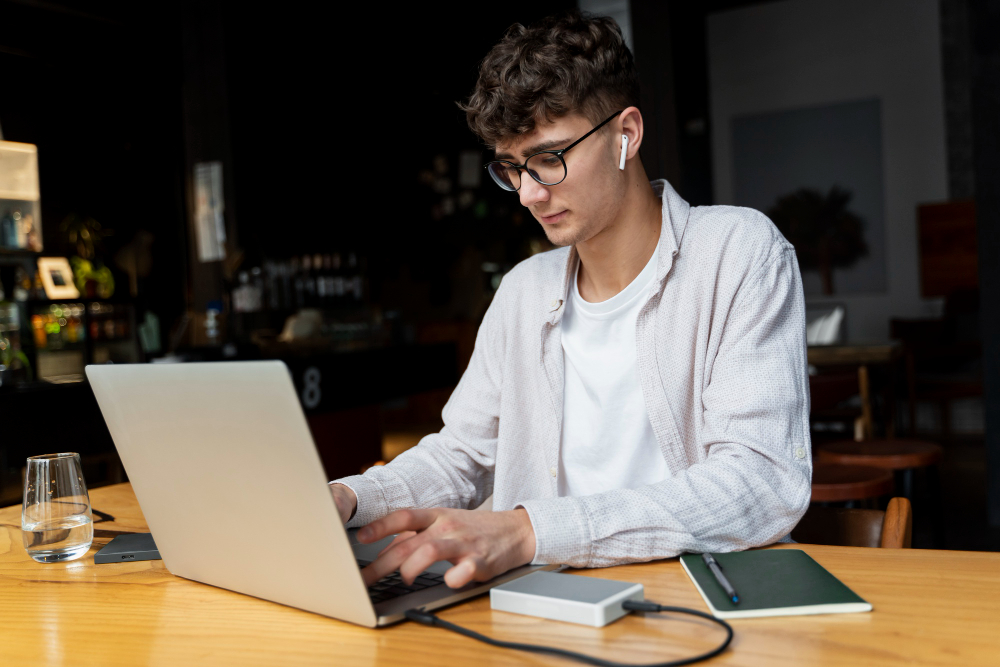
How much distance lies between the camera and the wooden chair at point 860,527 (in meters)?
1.06

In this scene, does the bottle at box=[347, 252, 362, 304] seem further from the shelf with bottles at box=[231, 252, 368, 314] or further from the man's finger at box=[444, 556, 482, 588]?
the man's finger at box=[444, 556, 482, 588]

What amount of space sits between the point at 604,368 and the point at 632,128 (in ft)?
1.25

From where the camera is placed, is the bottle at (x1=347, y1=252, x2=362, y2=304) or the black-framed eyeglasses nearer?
the black-framed eyeglasses

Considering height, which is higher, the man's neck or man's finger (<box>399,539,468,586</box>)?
the man's neck

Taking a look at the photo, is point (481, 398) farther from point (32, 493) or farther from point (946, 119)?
point (946, 119)

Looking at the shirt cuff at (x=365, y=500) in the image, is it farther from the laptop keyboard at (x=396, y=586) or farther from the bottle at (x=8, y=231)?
the bottle at (x=8, y=231)

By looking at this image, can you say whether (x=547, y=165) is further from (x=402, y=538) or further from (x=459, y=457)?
(x=402, y=538)

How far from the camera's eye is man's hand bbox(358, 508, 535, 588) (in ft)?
2.64

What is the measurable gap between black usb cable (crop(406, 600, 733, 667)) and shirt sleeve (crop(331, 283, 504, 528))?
13.9 inches

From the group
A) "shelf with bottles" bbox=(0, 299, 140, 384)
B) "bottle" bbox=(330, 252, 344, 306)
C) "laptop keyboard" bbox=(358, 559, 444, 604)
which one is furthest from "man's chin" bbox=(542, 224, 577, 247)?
"bottle" bbox=(330, 252, 344, 306)

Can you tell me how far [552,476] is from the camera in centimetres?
134

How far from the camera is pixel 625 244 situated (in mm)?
1343

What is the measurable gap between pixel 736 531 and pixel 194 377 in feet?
1.98

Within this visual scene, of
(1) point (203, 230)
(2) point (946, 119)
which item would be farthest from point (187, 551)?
(2) point (946, 119)
